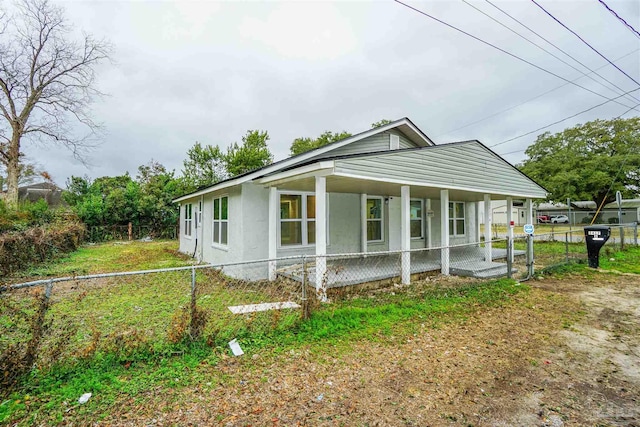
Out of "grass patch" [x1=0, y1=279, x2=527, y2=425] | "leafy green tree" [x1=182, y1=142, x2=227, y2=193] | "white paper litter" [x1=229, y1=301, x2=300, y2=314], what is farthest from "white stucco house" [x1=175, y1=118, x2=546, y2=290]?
"leafy green tree" [x1=182, y1=142, x2=227, y2=193]

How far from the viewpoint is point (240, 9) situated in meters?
8.64

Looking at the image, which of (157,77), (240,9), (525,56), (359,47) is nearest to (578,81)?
(525,56)

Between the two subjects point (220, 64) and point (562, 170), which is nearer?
point (220, 64)

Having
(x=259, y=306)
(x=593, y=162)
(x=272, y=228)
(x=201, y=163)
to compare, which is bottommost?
(x=259, y=306)

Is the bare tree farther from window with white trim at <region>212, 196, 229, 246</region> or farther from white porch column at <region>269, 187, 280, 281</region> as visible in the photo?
white porch column at <region>269, 187, 280, 281</region>

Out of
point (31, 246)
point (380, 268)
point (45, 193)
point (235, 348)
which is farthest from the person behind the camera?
point (45, 193)

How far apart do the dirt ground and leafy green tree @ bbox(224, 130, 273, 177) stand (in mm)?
27901

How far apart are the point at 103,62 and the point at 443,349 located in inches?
1049

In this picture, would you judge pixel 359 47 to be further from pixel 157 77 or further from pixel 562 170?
pixel 562 170

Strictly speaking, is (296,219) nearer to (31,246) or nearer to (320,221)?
(320,221)

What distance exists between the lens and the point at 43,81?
19.1 m

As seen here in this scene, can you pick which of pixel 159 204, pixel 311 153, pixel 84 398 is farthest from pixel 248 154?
pixel 84 398

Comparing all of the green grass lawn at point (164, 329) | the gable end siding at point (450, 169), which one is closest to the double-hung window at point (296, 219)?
the green grass lawn at point (164, 329)

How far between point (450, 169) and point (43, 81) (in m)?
25.9
